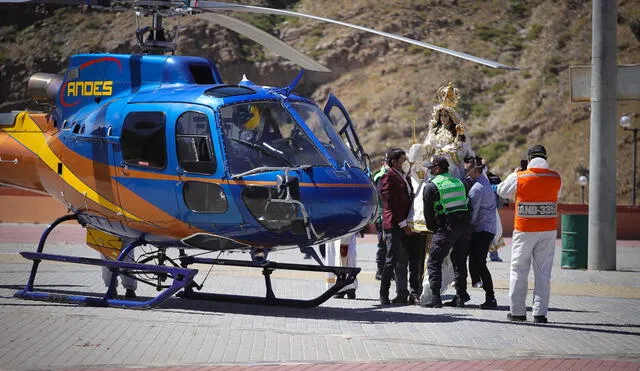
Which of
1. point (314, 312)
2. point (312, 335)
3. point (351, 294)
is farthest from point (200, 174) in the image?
point (351, 294)

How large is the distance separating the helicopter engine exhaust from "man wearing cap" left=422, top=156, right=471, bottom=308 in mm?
5265

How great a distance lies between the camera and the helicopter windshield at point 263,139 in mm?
11875

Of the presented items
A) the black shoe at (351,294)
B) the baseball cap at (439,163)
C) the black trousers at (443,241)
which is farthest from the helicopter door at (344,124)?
the black shoe at (351,294)

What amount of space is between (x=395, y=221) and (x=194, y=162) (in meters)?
2.97

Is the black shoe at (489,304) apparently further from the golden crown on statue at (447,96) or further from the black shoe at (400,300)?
the golden crown on statue at (447,96)

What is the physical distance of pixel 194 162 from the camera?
1210 cm

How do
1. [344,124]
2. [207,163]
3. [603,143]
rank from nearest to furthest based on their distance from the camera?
[207,163], [344,124], [603,143]

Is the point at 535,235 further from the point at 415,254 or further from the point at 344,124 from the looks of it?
the point at 344,124

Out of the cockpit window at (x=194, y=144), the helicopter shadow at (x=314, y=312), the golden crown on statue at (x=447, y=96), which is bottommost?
the helicopter shadow at (x=314, y=312)

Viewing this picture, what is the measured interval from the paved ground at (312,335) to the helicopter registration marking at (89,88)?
9.17ft

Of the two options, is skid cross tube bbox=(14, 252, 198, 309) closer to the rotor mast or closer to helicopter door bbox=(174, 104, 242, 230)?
helicopter door bbox=(174, 104, 242, 230)

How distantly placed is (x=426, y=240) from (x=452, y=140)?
1.48m

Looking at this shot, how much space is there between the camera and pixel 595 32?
63.6 ft

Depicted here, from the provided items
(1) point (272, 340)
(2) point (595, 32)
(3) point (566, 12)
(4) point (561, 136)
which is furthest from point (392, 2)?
(1) point (272, 340)
